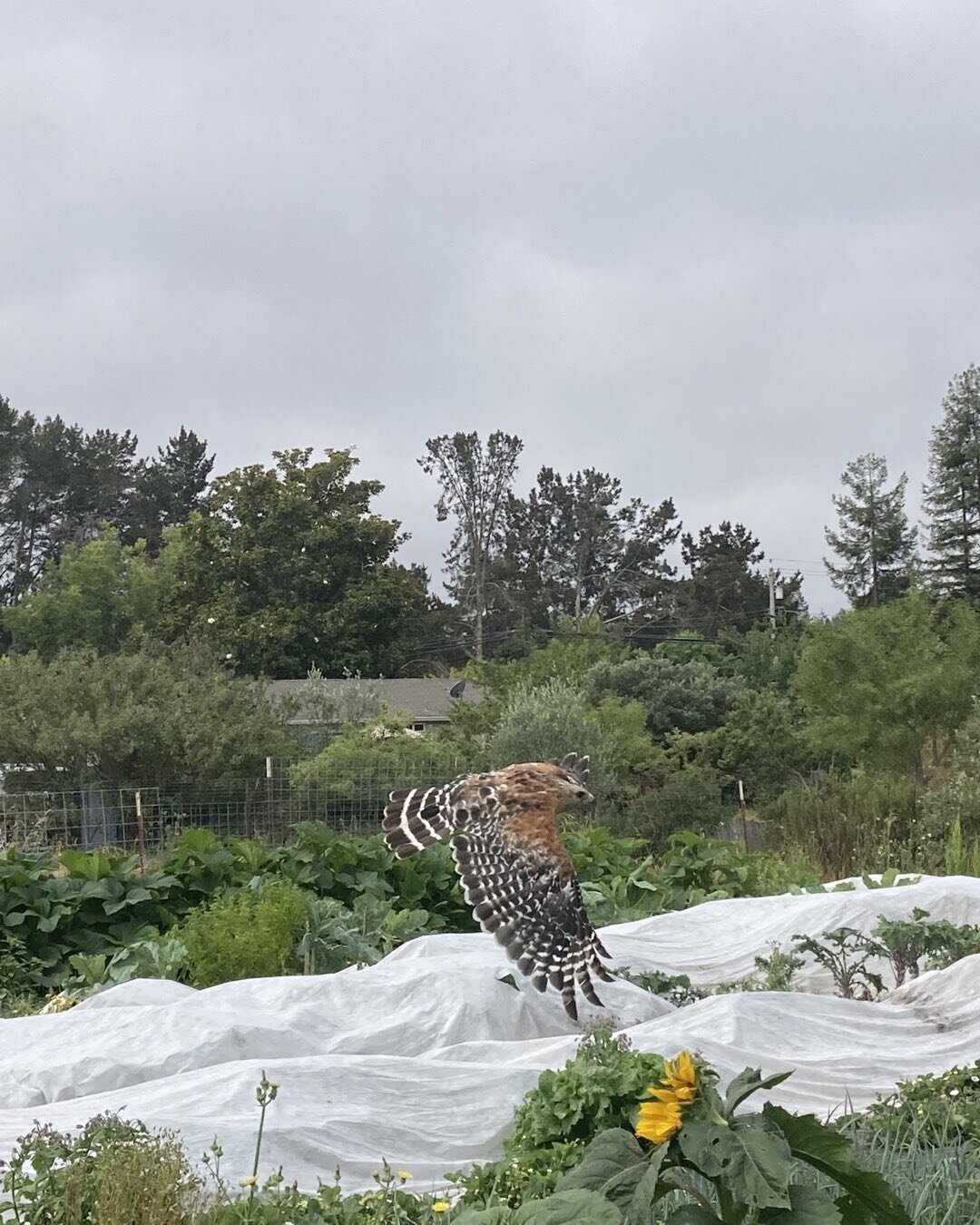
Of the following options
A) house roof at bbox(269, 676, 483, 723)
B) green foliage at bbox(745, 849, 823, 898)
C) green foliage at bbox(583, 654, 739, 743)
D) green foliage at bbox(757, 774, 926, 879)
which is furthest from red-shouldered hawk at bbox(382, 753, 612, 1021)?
house roof at bbox(269, 676, 483, 723)

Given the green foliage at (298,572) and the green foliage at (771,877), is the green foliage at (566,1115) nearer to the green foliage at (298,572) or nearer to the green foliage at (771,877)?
the green foliage at (771,877)

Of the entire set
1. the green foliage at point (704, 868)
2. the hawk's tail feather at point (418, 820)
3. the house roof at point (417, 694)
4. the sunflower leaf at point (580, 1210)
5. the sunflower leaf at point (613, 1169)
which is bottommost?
the green foliage at point (704, 868)

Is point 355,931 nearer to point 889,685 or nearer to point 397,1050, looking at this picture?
point 397,1050

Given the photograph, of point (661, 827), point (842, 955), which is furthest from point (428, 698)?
point (842, 955)

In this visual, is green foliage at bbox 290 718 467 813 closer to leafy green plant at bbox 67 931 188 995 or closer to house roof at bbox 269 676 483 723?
leafy green plant at bbox 67 931 188 995

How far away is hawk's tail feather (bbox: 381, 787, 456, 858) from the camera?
508cm

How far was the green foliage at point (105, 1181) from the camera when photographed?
2.72 m

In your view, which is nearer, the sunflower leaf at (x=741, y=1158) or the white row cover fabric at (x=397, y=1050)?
the sunflower leaf at (x=741, y=1158)

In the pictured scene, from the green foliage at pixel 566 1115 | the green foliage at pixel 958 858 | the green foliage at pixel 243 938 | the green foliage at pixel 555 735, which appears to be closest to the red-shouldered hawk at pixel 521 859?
the green foliage at pixel 566 1115

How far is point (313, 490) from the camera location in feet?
115

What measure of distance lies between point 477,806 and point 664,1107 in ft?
10.1

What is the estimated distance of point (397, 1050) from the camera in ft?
16.9

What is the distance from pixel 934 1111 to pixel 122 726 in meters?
13.4

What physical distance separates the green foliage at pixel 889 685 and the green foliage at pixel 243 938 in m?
13.5
